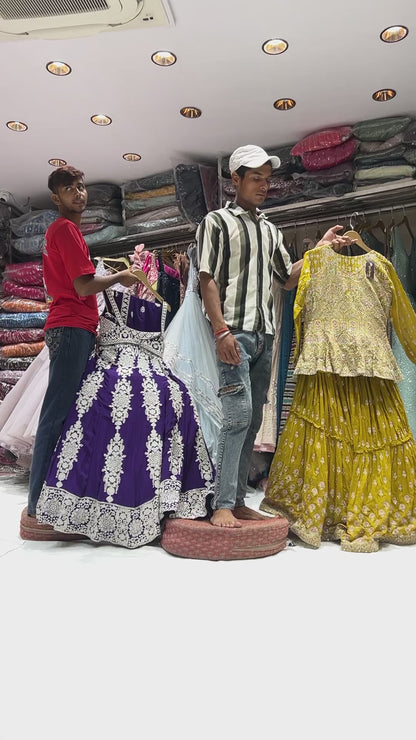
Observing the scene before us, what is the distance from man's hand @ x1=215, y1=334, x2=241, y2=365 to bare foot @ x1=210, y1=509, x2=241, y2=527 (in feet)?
1.62

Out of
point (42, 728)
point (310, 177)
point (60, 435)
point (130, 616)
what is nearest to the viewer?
point (42, 728)

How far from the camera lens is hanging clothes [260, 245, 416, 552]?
1938mm

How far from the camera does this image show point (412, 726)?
2.75 ft

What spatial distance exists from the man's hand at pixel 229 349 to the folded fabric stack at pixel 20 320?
237cm

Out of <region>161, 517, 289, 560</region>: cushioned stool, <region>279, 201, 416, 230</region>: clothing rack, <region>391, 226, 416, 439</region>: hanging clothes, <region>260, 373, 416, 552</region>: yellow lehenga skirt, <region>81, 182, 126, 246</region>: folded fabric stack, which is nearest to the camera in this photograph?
<region>161, 517, 289, 560</region>: cushioned stool

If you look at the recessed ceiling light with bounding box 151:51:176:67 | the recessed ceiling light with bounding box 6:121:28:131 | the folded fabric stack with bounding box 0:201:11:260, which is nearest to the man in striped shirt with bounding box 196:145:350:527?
the recessed ceiling light with bounding box 151:51:176:67

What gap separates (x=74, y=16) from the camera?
2.32m

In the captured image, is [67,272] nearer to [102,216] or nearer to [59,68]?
[59,68]

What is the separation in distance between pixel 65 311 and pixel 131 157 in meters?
2.15

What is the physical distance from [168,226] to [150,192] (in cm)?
33

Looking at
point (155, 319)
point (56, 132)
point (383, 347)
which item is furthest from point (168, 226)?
point (383, 347)

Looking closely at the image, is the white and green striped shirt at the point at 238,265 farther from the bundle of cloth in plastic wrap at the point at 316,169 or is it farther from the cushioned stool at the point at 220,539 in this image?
the bundle of cloth in plastic wrap at the point at 316,169

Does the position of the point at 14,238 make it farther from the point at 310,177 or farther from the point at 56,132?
the point at 310,177

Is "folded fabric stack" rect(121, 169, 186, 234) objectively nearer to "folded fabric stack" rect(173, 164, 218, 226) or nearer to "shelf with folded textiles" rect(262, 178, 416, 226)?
"folded fabric stack" rect(173, 164, 218, 226)
